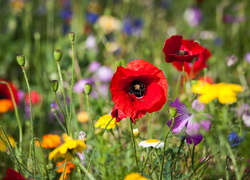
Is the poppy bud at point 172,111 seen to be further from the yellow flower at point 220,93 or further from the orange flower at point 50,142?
the orange flower at point 50,142

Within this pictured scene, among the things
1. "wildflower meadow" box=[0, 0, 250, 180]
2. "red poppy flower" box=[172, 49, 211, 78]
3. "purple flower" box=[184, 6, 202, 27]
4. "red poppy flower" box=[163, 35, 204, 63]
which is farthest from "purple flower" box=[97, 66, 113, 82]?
"purple flower" box=[184, 6, 202, 27]

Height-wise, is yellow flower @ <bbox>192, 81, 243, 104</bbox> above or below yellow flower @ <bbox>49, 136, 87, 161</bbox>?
above

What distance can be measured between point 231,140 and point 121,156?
12.6 inches

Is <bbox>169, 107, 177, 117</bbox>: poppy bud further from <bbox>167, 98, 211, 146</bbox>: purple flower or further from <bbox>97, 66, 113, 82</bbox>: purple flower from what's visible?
<bbox>97, 66, 113, 82</bbox>: purple flower

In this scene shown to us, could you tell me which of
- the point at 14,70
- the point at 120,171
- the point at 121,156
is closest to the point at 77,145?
the point at 120,171

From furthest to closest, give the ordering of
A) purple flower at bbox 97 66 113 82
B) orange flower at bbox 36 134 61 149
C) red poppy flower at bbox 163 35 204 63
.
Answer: purple flower at bbox 97 66 113 82, orange flower at bbox 36 134 61 149, red poppy flower at bbox 163 35 204 63

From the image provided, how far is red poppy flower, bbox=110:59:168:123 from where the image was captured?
0.69 m

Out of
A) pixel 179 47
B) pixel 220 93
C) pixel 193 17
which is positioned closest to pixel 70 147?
pixel 220 93

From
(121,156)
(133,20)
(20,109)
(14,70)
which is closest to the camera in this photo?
(121,156)

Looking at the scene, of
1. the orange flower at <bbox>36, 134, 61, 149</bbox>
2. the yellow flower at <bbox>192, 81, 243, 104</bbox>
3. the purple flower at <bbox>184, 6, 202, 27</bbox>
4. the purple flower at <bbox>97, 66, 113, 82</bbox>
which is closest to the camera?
the yellow flower at <bbox>192, 81, 243, 104</bbox>

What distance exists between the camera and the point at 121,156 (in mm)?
944

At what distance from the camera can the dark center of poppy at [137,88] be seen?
0.75 m

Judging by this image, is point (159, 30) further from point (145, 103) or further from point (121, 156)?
point (145, 103)

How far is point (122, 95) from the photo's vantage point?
0.71 meters
